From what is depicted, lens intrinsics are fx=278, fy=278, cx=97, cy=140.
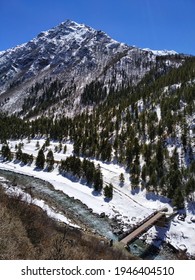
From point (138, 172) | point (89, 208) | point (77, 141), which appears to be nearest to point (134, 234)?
point (89, 208)

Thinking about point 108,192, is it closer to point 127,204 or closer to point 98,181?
point 98,181

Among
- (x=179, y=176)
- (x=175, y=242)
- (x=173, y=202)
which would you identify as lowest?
(x=175, y=242)

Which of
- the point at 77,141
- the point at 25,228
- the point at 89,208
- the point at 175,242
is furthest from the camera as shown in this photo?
the point at 77,141

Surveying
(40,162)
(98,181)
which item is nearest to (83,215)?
(98,181)

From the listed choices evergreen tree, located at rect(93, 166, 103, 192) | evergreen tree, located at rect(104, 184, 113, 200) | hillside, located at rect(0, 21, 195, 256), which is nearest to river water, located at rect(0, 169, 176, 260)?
hillside, located at rect(0, 21, 195, 256)

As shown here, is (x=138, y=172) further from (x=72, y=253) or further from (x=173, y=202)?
(x=72, y=253)

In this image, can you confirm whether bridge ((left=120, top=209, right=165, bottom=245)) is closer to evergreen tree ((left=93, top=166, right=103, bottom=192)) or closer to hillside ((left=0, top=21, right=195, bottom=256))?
hillside ((left=0, top=21, right=195, bottom=256))

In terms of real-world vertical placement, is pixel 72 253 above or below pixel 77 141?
below
